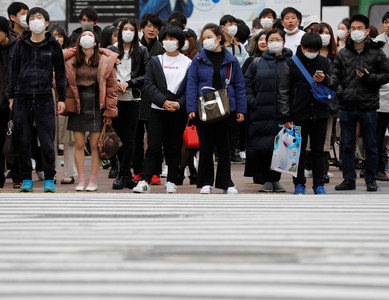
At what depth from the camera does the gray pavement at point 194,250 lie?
299 centimetres

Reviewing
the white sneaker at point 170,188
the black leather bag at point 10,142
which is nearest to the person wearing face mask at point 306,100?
the white sneaker at point 170,188

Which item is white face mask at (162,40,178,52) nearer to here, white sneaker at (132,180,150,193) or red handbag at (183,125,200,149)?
red handbag at (183,125,200,149)

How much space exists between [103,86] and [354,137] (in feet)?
9.62

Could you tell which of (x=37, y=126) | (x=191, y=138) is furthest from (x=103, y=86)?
(x=191, y=138)

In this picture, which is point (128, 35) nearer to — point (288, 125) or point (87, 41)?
point (87, 41)

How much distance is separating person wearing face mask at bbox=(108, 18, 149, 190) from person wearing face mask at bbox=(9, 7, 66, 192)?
1086mm

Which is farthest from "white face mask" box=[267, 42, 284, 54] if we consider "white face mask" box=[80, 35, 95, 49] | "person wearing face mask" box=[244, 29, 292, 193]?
"white face mask" box=[80, 35, 95, 49]

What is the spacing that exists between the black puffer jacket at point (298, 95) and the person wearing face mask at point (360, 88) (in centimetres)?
50

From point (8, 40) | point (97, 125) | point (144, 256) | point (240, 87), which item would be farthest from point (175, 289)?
point (8, 40)

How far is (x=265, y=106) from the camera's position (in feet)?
31.2

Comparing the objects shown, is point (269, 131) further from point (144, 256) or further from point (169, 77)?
point (144, 256)

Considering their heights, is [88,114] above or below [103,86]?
below

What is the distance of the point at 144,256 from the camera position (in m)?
3.57

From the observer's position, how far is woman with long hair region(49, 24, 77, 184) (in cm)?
1100
